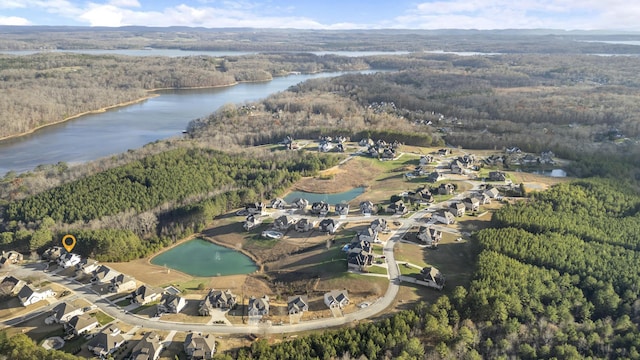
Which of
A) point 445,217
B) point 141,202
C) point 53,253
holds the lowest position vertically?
point 53,253

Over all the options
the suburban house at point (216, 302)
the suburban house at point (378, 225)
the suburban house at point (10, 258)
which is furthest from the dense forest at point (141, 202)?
the suburban house at point (378, 225)

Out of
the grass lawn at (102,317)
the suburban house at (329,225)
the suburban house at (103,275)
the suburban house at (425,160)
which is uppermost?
the suburban house at (425,160)

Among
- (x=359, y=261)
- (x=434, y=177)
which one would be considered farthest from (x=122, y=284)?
(x=434, y=177)

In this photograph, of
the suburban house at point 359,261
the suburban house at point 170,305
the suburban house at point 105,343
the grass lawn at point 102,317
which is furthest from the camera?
the suburban house at point 359,261

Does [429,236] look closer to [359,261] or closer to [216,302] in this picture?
[359,261]

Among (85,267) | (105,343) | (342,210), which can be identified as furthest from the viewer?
(342,210)

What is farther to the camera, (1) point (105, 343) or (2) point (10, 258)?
(2) point (10, 258)

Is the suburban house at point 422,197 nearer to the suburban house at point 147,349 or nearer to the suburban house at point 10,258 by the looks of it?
the suburban house at point 147,349
